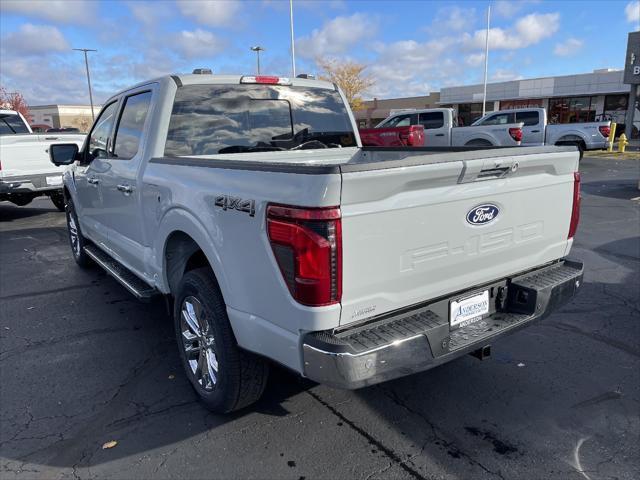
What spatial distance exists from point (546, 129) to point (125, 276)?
64.0 feet

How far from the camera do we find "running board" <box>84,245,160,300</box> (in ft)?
12.8

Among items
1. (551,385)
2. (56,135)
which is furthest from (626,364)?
(56,135)

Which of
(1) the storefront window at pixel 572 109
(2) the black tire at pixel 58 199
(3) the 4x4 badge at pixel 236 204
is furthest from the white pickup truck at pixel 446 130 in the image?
(1) the storefront window at pixel 572 109

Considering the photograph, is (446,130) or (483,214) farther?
(446,130)

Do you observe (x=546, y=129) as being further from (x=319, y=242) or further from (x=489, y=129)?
(x=319, y=242)

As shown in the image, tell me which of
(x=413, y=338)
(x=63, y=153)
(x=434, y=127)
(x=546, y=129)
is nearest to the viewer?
(x=413, y=338)

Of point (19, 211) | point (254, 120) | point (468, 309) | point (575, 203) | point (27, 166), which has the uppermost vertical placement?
point (254, 120)

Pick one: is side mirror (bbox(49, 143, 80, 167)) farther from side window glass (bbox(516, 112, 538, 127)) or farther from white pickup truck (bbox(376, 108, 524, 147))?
side window glass (bbox(516, 112, 538, 127))

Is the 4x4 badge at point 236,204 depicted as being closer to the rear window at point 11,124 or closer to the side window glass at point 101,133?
the side window glass at point 101,133

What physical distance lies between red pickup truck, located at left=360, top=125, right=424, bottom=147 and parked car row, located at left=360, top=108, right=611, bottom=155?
0.04 meters

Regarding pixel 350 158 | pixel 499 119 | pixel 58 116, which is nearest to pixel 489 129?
pixel 499 119

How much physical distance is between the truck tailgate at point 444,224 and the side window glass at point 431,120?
1590 centimetres

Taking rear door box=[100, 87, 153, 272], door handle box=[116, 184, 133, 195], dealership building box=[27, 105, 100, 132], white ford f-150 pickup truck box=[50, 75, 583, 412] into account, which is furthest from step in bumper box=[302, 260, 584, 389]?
dealership building box=[27, 105, 100, 132]

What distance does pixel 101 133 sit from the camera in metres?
5.01
